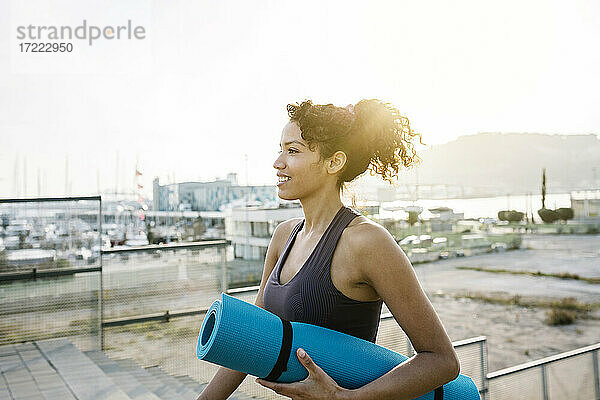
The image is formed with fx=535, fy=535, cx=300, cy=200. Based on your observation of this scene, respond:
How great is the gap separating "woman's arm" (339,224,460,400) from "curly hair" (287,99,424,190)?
17 centimetres

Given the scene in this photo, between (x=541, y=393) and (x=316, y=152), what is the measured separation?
2.00 metres

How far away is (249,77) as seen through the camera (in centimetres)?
295

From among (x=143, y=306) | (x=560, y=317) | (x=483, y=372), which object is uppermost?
(x=143, y=306)

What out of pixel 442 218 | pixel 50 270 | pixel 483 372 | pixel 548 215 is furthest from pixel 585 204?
pixel 50 270

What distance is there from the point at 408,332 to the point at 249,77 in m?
2.50

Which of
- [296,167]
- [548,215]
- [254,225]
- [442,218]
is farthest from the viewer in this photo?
[548,215]

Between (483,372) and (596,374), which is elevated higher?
(483,372)

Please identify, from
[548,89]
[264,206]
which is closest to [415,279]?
[264,206]

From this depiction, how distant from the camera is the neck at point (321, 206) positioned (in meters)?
0.76

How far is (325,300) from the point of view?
0.67 m

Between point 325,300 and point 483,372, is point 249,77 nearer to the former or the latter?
point 483,372

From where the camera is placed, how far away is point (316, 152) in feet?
2.44

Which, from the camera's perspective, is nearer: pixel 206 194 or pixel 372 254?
pixel 372 254

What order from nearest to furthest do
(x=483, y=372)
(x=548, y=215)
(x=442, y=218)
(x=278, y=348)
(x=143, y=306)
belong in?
(x=278, y=348)
(x=483, y=372)
(x=143, y=306)
(x=442, y=218)
(x=548, y=215)
